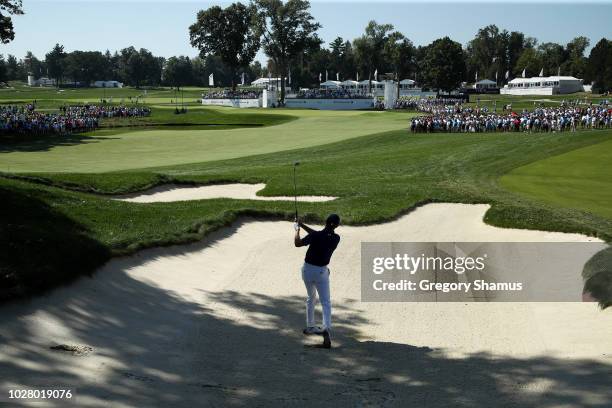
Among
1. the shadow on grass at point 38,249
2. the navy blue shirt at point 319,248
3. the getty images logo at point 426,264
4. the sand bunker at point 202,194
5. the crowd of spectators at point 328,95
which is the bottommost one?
the getty images logo at point 426,264

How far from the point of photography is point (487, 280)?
46.1 ft

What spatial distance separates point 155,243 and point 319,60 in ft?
546

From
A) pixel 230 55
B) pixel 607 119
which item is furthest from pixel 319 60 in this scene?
pixel 607 119

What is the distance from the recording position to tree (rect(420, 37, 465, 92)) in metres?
116

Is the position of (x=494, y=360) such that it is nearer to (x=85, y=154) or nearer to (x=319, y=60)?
(x=85, y=154)

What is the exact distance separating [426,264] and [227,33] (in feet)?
373

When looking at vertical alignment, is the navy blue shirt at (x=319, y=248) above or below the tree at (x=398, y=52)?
below

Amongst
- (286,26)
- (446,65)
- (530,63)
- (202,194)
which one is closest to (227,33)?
(286,26)

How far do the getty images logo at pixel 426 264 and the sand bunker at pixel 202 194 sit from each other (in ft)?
26.3

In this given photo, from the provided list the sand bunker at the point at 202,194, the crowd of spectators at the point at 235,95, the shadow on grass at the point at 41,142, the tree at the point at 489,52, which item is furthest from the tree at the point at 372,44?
the sand bunker at the point at 202,194

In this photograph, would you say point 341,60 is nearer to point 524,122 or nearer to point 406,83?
point 406,83

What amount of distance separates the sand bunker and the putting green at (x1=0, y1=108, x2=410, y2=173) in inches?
444

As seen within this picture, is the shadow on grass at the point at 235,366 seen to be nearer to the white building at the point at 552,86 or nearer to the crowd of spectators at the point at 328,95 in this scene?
the crowd of spectators at the point at 328,95

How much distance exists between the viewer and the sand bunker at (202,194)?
2365 cm
